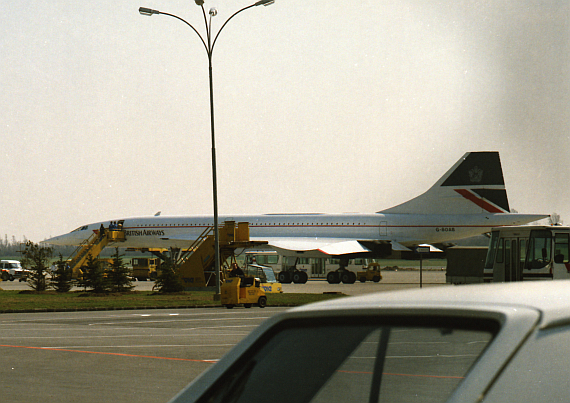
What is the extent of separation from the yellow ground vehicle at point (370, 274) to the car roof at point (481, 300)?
54135mm

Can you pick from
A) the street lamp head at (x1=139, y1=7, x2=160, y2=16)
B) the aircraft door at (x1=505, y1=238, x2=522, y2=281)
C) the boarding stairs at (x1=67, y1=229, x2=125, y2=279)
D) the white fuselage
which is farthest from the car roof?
the white fuselage

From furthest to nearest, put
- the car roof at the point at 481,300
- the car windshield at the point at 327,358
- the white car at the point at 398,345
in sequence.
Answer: the car windshield at the point at 327,358, the car roof at the point at 481,300, the white car at the point at 398,345

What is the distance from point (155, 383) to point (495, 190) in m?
47.4

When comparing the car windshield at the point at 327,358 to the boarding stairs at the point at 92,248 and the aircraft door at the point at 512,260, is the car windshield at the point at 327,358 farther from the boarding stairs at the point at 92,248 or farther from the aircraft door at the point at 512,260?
the boarding stairs at the point at 92,248

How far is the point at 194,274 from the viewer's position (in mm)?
37125

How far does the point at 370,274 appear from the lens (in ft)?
186

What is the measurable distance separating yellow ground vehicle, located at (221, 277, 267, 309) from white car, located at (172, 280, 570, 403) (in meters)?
22.9

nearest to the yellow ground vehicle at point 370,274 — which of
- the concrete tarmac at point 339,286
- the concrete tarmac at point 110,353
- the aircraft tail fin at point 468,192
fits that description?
the concrete tarmac at point 339,286

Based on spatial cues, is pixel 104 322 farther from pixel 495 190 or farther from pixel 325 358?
pixel 495 190

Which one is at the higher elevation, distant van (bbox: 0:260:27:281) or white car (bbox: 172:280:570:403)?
white car (bbox: 172:280:570:403)

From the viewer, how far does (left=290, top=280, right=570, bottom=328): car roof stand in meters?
2.11

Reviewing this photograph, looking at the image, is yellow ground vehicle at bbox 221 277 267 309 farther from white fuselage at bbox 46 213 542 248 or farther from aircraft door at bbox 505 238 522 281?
white fuselage at bbox 46 213 542 248

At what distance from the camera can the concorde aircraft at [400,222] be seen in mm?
51688

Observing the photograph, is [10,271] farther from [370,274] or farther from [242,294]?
[242,294]
